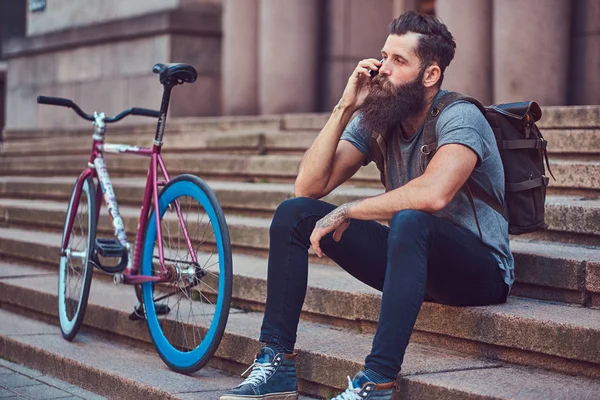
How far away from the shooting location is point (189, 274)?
4.51 m

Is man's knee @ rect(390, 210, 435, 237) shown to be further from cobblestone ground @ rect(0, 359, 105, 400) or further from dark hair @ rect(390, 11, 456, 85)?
cobblestone ground @ rect(0, 359, 105, 400)

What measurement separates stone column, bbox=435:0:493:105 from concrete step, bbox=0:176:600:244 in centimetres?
162

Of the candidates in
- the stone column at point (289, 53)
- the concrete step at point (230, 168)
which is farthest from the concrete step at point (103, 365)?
the stone column at point (289, 53)

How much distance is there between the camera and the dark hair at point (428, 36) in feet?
13.6

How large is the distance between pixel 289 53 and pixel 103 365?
5.19m

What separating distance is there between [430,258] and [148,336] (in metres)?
1.89

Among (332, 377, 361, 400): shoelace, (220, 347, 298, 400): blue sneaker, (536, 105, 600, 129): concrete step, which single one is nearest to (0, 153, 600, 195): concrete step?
(536, 105, 600, 129): concrete step

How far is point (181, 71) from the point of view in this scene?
4.79 meters

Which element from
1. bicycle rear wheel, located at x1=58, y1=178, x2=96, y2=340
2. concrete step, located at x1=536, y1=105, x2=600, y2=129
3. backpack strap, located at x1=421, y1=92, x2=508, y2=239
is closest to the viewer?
backpack strap, located at x1=421, y1=92, x2=508, y2=239

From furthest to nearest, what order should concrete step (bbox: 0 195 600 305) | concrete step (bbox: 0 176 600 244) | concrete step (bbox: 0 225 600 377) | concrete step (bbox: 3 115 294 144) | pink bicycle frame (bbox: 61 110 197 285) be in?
concrete step (bbox: 3 115 294 144) → concrete step (bbox: 0 176 600 244) → pink bicycle frame (bbox: 61 110 197 285) → concrete step (bbox: 0 195 600 305) → concrete step (bbox: 0 225 600 377)

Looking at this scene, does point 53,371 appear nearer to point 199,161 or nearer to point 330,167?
point 330,167

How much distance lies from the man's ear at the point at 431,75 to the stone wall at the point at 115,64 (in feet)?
21.0

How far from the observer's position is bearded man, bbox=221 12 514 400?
12.5 ft

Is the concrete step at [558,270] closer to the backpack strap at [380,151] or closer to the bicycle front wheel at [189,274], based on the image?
the backpack strap at [380,151]
